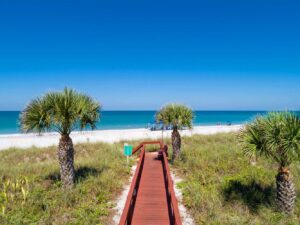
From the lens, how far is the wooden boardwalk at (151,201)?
22.9 ft

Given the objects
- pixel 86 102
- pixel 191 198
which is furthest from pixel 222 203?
pixel 86 102

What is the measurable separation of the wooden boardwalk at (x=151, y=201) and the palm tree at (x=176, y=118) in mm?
2714

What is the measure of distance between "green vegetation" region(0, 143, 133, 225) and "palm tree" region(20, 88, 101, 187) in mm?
1000

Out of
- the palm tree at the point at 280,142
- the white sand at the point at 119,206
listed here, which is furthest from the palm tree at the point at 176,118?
the palm tree at the point at 280,142

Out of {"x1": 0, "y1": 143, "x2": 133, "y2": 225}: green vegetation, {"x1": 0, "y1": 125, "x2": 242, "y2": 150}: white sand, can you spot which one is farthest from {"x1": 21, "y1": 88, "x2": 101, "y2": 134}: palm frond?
{"x1": 0, "y1": 125, "x2": 242, "y2": 150}: white sand

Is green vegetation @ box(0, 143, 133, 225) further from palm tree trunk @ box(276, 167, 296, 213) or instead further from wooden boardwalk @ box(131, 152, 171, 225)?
palm tree trunk @ box(276, 167, 296, 213)

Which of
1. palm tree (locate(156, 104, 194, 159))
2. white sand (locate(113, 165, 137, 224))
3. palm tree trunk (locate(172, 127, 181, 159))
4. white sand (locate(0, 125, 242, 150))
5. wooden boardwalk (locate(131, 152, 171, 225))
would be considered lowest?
white sand (locate(113, 165, 137, 224))

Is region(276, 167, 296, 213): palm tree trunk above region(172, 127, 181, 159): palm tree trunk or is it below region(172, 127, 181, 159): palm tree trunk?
below

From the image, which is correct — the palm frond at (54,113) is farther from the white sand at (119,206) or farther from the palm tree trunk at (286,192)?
the palm tree trunk at (286,192)

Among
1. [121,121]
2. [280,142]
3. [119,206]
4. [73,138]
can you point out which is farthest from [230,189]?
[121,121]

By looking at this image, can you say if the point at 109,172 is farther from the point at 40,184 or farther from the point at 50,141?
the point at 50,141

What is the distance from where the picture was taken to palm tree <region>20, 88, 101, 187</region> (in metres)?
9.35

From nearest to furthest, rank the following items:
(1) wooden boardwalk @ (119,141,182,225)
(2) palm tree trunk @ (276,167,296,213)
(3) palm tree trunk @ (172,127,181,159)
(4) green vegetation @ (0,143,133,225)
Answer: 1. (1) wooden boardwalk @ (119,141,182,225)
2. (4) green vegetation @ (0,143,133,225)
3. (2) palm tree trunk @ (276,167,296,213)
4. (3) palm tree trunk @ (172,127,181,159)

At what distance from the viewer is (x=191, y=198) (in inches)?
343
